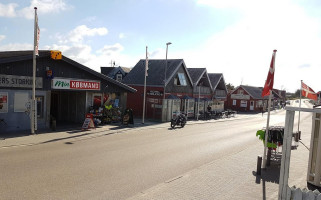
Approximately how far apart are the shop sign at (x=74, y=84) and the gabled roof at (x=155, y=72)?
9.99 m

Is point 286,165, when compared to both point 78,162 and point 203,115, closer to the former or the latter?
point 78,162

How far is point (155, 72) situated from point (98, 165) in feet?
74.1

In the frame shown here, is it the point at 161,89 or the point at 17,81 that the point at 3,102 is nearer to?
the point at 17,81

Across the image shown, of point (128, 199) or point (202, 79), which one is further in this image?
point (202, 79)

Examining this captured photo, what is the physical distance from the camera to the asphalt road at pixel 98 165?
25.8 ft

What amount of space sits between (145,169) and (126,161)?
129cm

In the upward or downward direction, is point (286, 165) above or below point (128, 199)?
above

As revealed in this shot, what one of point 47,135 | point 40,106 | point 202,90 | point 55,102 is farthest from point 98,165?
point 202,90

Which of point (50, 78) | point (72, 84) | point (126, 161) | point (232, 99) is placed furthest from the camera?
point (232, 99)

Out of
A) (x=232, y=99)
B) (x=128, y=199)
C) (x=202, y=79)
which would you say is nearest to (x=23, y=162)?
(x=128, y=199)

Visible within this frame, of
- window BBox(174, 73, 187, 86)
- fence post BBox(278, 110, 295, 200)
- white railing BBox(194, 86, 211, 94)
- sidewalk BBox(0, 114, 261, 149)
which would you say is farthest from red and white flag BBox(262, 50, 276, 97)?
white railing BBox(194, 86, 211, 94)

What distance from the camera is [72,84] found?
19.8m

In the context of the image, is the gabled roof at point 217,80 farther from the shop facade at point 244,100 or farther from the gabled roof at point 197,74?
the shop facade at point 244,100

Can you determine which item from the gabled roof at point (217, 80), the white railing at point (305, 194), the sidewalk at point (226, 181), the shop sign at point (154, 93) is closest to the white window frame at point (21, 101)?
the sidewalk at point (226, 181)
